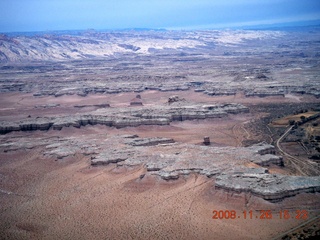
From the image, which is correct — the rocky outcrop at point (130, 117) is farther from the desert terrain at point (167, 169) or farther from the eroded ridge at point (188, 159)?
the eroded ridge at point (188, 159)

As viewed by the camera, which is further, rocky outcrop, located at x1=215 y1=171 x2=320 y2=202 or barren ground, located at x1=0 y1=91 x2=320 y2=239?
rocky outcrop, located at x1=215 y1=171 x2=320 y2=202

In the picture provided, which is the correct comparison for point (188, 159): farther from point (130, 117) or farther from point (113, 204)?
point (130, 117)

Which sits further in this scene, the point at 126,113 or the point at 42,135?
the point at 126,113

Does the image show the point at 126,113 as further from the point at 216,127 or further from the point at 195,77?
the point at 195,77

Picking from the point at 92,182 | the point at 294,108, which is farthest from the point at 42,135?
the point at 294,108
